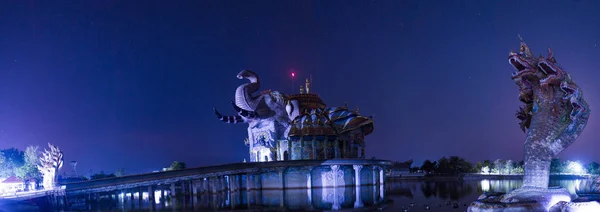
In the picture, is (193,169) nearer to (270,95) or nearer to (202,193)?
(202,193)

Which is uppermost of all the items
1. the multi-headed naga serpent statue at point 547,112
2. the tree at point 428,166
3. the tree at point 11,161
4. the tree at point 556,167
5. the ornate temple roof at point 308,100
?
the ornate temple roof at point 308,100

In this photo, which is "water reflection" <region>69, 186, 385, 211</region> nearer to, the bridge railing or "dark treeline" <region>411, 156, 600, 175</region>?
the bridge railing

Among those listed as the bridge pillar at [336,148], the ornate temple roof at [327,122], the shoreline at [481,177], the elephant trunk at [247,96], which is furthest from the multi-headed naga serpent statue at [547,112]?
the shoreline at [481,177]

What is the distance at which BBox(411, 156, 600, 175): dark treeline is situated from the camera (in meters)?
78.4

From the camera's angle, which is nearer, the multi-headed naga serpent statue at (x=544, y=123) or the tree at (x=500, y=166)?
the multi-headed naga serpent statue at (x=544, y=123)

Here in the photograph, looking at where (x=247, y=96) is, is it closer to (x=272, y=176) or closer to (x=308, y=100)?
(x=308, y=100)

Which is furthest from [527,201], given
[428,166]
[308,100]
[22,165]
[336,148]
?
[428,166]

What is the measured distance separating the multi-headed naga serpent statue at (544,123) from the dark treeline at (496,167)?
2748 inches

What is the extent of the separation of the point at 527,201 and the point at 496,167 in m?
81.9

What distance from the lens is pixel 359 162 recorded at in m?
45.0

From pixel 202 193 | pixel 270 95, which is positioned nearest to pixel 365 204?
pixel 202 193

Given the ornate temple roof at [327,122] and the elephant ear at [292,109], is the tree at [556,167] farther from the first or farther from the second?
the elephant ear at [292,109]

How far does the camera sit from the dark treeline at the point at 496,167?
78.4m

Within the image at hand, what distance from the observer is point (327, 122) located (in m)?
53.1
